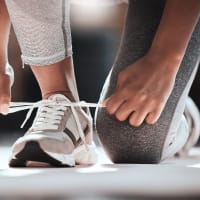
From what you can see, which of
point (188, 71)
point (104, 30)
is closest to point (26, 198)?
point (188, 71)

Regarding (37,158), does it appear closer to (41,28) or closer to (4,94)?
(4,94)

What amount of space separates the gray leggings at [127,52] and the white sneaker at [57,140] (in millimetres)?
57

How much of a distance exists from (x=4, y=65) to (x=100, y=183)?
1.53 feet


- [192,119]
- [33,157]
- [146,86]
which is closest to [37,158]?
[33,157]

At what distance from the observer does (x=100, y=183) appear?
0.69 metres

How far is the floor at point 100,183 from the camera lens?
584 millimetres

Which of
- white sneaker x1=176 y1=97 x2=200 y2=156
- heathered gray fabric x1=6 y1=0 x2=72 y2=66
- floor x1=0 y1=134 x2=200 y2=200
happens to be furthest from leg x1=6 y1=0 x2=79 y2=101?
white sneaker x1=176 y1=97 x2=200 y2=156

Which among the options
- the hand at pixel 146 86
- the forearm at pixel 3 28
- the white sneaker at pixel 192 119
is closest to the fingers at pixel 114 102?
the hand at pixel 146 86

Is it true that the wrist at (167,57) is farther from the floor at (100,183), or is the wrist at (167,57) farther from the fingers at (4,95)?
the fingers at (4,95)

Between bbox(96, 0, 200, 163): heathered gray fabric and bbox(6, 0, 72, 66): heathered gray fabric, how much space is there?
12cm

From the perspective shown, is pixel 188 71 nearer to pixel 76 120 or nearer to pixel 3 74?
pixel 76 120

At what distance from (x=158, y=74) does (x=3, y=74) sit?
310 mm

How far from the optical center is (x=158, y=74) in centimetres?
90

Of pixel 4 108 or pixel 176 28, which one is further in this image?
pixel 4 108
